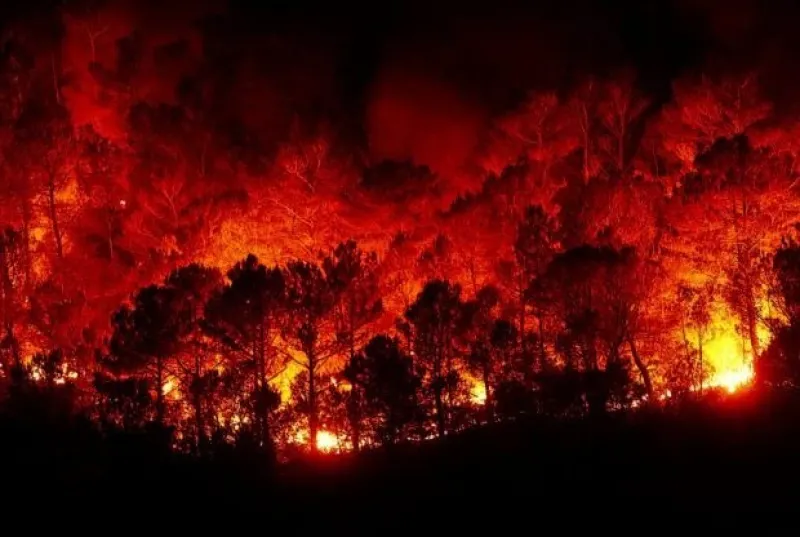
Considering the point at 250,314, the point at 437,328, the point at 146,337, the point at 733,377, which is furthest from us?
the point at 733,377

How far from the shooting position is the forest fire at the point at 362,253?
720 inches

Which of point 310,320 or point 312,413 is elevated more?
point 310,320

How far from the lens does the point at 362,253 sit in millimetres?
23750

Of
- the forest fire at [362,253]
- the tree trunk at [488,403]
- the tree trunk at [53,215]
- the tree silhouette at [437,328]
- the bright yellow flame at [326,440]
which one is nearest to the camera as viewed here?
the tree trunk at [488,403]

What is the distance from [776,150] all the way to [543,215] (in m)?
6.64

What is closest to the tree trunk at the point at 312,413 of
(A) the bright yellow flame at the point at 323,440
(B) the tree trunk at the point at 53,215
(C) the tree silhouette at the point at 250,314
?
(A) the bright yellow flame at the point at 323,440

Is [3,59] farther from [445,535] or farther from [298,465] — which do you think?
[445,535]

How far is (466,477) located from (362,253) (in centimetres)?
1276

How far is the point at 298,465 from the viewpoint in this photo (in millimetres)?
14477

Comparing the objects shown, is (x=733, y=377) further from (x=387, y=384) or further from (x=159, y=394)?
(x=159, y=394)

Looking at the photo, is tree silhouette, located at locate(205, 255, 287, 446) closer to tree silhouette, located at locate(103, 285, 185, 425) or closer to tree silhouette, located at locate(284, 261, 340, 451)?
tree silhouette, located at locate(284, 261, 340, 451)

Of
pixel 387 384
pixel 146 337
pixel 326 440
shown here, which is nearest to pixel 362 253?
pixel 326 440

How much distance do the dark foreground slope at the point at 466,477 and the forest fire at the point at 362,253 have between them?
1844 millimetres

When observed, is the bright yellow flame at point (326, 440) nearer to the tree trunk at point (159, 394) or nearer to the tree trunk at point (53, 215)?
the tree trunk at point (159, 394)
